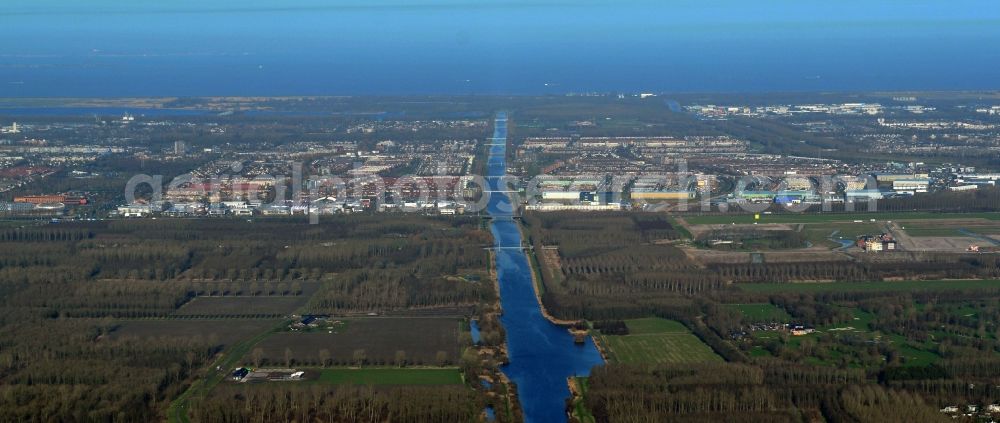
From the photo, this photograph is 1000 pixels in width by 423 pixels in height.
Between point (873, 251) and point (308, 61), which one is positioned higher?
point (308, 61)

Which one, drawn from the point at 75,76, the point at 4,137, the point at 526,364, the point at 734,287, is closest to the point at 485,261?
the point at 734,287

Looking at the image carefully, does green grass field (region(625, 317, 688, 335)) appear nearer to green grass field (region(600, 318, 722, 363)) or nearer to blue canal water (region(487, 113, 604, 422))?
green grass field (region(600, 318, 722, 363))

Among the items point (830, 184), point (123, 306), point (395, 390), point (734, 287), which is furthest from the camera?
point (830, 184)

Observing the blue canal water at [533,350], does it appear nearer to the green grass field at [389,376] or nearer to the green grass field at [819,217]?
the green grass field at [389,376]

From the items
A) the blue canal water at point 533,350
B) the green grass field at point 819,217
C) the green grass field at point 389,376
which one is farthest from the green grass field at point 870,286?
the green grass field at point 389,376

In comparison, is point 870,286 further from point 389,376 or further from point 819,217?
point 389,376

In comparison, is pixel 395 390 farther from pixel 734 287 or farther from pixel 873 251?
pixel 873 251

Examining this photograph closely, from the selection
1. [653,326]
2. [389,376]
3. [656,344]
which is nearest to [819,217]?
[653,326]
